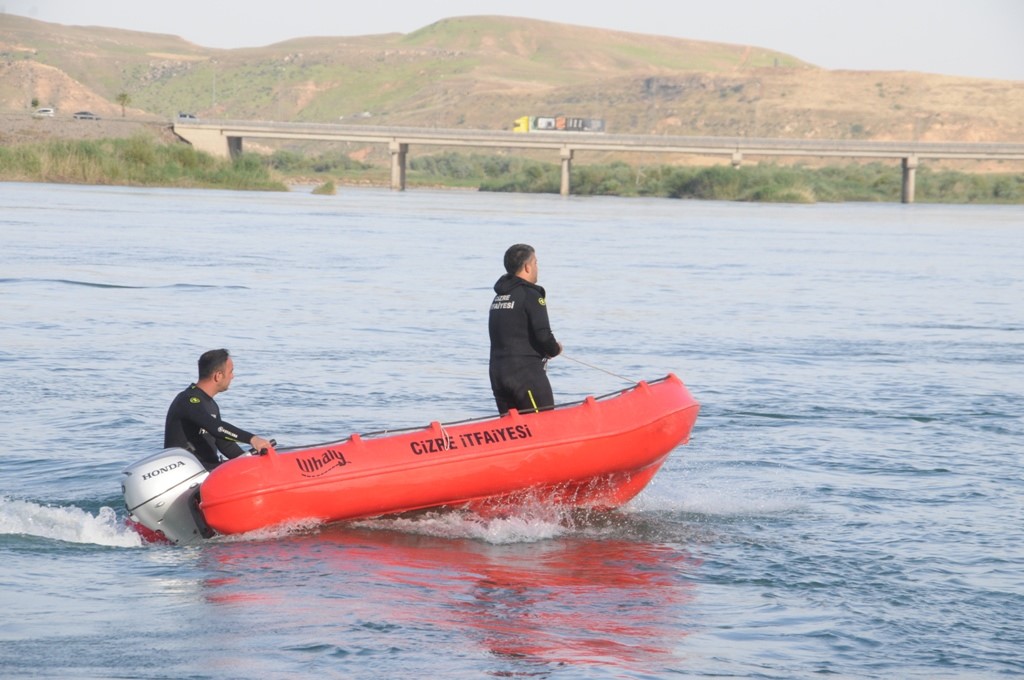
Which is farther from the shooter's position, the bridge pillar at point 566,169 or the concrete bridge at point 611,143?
the bridge pillar at point 566,169

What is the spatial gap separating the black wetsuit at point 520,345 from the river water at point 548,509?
2.71 feet

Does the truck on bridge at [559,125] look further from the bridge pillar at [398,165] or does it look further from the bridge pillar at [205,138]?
the bridge pillar at [205,138]

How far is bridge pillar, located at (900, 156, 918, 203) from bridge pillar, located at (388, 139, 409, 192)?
33.3 m

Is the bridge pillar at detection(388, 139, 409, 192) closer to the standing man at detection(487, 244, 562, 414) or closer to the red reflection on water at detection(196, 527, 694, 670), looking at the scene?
the standing man at detection(487, 244, 562, 414)

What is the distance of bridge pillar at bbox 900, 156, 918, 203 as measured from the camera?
9488 cm

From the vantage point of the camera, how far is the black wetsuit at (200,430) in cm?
920

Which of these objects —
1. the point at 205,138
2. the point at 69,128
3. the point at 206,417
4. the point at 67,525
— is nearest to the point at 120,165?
the point at 69,128

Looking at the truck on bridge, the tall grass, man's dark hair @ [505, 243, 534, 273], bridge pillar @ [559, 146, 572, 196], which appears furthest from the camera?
the truck on bridge

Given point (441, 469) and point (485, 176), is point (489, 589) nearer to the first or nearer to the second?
point (441, 469)

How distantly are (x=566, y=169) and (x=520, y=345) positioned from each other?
92814mm

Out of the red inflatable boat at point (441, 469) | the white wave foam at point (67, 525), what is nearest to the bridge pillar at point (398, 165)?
the white wave foam at point (67, 525)

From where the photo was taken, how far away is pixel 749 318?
24.4 meters

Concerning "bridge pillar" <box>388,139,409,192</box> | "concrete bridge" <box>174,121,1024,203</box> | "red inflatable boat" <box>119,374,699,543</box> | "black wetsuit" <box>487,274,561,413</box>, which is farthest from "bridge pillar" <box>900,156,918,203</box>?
"black wetsuit" <box>487,274,561,413</box>

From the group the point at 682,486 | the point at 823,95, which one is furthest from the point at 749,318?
the point at 823,95
